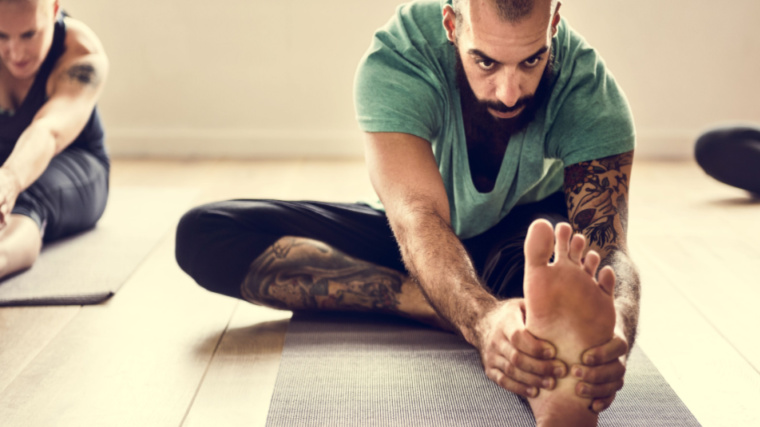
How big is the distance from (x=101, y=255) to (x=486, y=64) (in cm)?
116

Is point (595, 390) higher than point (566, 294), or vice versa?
point (566, 294)

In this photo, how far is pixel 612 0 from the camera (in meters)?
3.13

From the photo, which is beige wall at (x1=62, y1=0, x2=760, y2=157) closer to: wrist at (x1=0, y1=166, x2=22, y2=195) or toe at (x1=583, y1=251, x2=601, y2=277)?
wrist at (x1=0, y1=166, x2=22, y2=195)

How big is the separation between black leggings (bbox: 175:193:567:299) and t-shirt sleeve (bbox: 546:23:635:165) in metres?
0.17

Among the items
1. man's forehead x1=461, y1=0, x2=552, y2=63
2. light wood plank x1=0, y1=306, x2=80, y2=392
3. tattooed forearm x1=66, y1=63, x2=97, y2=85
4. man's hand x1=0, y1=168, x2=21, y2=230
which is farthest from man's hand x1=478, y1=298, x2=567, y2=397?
tattooed forearm x1=66, y1=63, x2=97, y2=85

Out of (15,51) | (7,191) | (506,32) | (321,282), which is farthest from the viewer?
(15,51)

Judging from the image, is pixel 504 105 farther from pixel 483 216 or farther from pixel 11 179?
pixel 11 179

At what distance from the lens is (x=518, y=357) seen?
93 centimetres

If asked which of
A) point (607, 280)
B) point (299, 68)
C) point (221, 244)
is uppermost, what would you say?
point (607, 280)

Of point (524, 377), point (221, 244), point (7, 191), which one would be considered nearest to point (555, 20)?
point (524, 377)

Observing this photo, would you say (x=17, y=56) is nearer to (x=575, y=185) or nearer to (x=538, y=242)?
(x=575, y=185)

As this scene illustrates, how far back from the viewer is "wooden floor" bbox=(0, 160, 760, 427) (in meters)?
1.14

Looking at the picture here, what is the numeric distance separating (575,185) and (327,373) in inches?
20.2

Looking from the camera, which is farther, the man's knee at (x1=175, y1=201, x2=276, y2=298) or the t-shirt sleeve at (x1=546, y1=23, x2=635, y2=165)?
the man's knee at (x1=175, y1=201, x2=276, y2=298)
